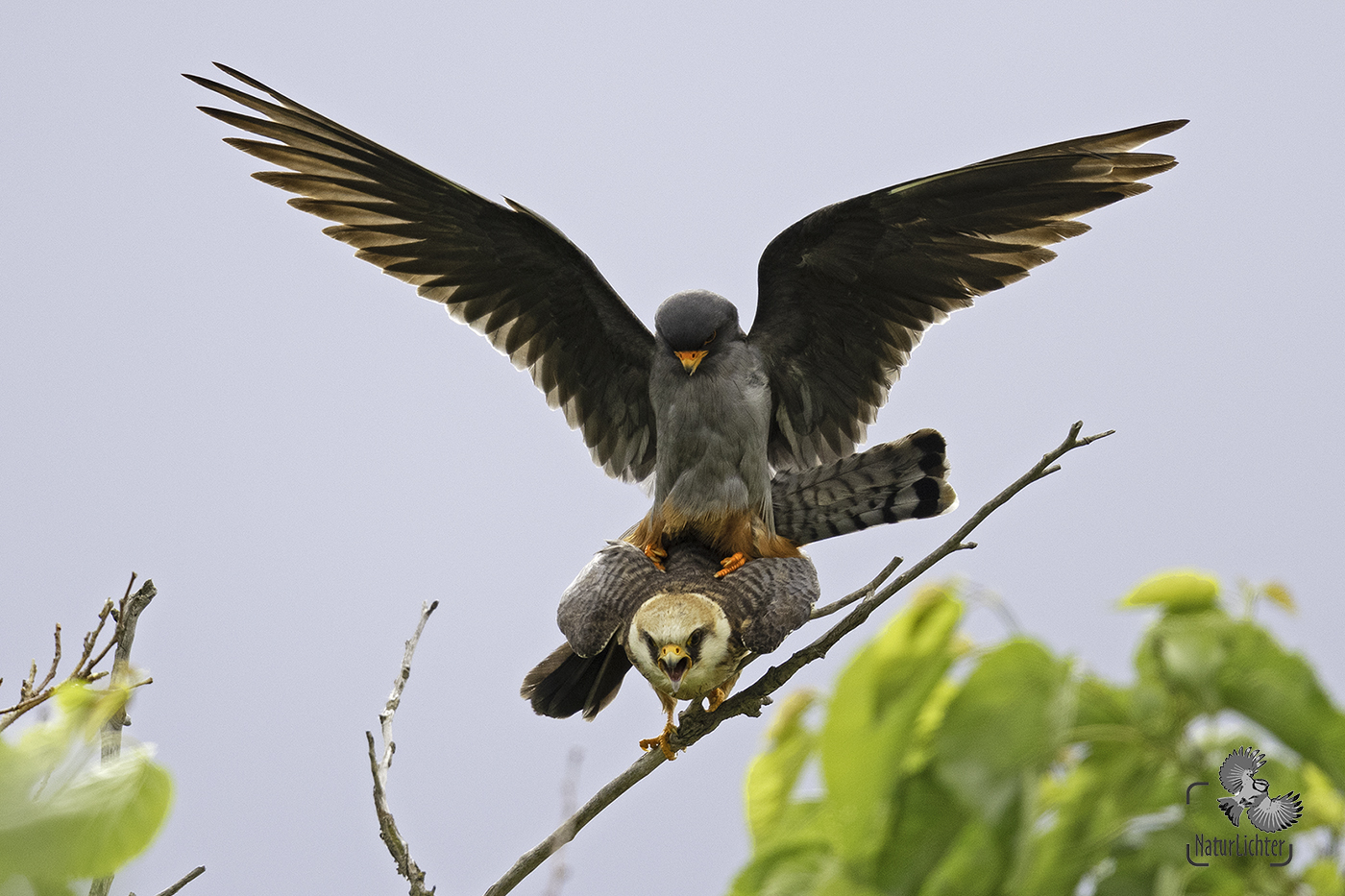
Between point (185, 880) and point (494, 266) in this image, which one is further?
point (494, 266)

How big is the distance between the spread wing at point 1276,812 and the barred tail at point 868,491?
3.46 meters

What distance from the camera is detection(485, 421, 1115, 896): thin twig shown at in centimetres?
329

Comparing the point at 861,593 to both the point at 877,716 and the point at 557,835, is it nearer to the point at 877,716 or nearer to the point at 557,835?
the point at 557,835

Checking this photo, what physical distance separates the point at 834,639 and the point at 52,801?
2.52 metres

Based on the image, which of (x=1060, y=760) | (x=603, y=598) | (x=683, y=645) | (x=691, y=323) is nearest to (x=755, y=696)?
(x=683, y=645)

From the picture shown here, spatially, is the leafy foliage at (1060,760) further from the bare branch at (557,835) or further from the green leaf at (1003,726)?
the bare branch at (557,835)

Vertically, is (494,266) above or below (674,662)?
above

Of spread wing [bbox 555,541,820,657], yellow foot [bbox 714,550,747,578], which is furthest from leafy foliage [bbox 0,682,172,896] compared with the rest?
yellow foot [bbox 714,550,747,578]

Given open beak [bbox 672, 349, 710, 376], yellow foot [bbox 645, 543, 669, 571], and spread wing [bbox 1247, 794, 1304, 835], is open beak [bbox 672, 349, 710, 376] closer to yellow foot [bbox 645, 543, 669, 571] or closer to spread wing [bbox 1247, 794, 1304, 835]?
yellow foot [bbox 645, 543, 669, 571]

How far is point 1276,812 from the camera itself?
4.16 ft

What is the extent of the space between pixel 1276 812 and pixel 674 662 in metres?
2.41

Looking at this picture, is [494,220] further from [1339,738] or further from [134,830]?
[1339,738]

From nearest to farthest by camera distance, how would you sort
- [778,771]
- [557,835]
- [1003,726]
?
[1003,726], [778,771], [557,835]

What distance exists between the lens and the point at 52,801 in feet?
4.04
